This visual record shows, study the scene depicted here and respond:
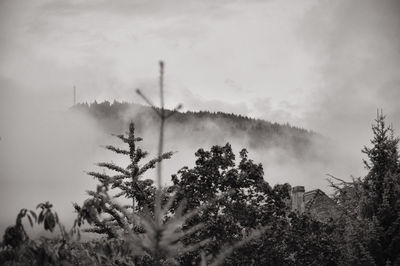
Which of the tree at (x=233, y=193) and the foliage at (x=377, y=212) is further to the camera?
the tree at (x=233, y=193)

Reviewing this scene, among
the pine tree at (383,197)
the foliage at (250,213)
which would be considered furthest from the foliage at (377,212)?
the foliage at (250,213)

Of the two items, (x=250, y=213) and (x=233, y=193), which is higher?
(x=233, y=193)

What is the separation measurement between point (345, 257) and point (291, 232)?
12.9ft

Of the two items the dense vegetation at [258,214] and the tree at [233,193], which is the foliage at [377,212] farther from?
the tree at [233,193]

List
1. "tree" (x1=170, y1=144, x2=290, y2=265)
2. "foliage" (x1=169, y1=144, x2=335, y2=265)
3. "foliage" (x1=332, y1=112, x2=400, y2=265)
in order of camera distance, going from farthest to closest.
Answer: "tree" (x1=170, y1=144, x2=290, y2=265)
"foliage" (x1=169, y1=144, x2=335, y2=265)
"foliage" (x1=332, y1=112, x2=400, y2=265)

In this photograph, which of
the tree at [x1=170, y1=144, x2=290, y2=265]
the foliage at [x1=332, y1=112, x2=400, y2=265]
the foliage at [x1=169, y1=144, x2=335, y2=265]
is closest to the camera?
the foliage at [x1=332, y1=112, x2=400, y2=265]

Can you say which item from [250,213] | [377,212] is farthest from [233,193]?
[377,212]

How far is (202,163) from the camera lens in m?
16.1

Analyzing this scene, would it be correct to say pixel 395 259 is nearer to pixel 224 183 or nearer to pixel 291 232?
pixel 291 232

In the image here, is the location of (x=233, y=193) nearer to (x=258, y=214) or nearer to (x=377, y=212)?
(x=258, y=214)

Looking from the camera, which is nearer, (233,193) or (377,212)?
(377,212)

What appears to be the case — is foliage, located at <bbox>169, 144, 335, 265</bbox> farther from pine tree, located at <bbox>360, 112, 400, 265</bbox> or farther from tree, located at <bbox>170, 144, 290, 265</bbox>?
pine tree, located at <bbox>360, 112, 400, 265</bbox>

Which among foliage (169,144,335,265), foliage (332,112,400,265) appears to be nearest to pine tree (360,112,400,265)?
foliage (332,112,400,265)

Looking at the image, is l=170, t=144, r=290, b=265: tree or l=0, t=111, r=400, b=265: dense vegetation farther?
l=170, t=144, r=290, b=265: tree
